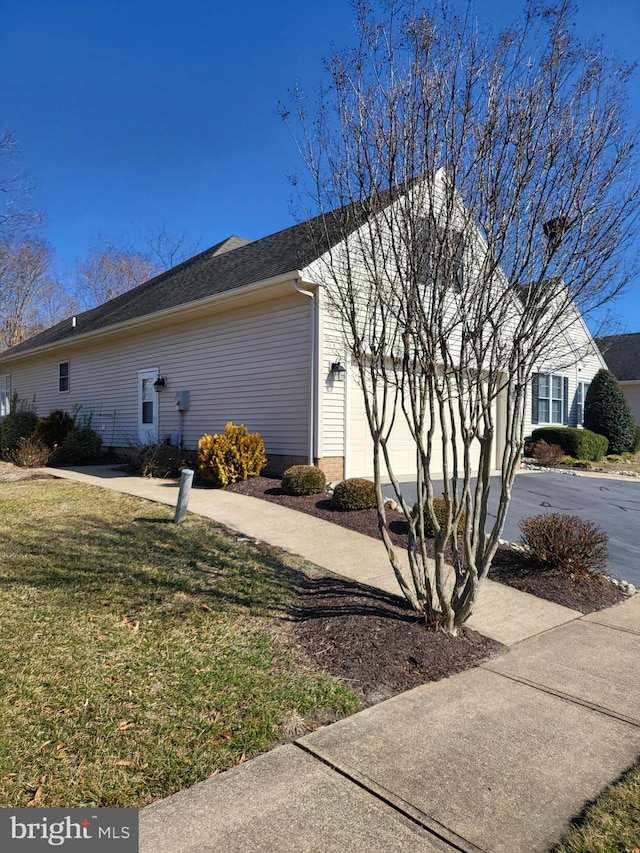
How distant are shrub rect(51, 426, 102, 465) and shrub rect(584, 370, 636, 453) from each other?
1561cm

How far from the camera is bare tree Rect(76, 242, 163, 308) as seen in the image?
1323 inches

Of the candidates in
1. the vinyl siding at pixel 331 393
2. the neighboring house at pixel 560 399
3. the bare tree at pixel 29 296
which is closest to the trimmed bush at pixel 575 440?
the neighboring house at pixel 560 399

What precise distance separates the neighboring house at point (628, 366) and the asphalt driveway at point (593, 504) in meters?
15.1

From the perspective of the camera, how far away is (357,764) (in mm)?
2535

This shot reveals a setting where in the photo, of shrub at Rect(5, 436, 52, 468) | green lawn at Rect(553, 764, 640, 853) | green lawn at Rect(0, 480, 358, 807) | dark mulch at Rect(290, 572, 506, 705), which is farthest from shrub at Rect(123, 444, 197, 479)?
green lawn at Rect(553, 764, 640, 853)

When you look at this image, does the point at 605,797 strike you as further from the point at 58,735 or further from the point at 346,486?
the point at 346,486

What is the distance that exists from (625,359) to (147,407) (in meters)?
23.2

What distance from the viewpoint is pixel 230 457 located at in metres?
9.86

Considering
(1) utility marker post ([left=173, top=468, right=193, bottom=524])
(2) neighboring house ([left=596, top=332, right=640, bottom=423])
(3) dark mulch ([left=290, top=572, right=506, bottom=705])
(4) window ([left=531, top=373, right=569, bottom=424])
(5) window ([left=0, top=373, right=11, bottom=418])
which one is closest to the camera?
(3) dark mulch ([left=290, top=572, right=506, bottom=705])

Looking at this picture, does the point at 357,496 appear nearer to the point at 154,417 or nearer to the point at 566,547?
the point at 566,547

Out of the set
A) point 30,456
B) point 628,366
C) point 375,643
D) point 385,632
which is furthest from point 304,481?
point 628,366

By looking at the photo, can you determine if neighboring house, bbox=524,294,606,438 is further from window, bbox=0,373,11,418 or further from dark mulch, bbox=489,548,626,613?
window, bbox=0,373,11,418

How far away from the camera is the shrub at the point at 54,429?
49.5 ft

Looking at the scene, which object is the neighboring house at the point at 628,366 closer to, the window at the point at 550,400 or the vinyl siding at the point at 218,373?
the window at the point at 550,400
